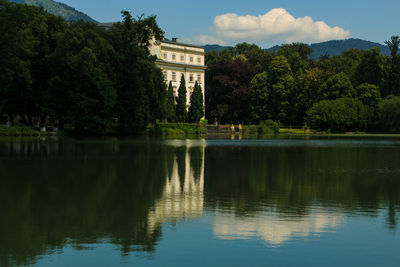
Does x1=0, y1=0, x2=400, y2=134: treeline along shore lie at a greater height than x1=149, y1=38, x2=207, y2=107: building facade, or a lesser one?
lesser

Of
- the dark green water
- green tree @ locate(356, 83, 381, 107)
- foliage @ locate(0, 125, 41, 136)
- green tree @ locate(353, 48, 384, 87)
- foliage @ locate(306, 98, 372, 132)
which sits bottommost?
the dark green water

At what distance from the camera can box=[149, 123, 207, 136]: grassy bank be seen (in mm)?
71188

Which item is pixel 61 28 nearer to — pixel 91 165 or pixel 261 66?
pixel 91 165

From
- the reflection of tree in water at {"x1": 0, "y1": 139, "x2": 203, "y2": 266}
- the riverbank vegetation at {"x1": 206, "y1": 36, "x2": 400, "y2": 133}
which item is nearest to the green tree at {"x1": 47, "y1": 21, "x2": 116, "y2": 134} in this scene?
the reflection of tree in water at {"x1": 0, "y1": 139, "x2": 203, "y2": 266}

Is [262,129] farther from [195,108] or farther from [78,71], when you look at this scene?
[78,71]

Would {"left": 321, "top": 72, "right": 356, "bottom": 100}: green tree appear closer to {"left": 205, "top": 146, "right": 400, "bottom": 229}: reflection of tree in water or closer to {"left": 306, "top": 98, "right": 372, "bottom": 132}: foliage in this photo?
{"left": 306, "top": 98, "right": 372, "bottom": 132}: foliage

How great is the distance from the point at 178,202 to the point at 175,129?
63.9m

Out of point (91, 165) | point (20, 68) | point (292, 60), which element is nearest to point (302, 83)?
point (292, 60)

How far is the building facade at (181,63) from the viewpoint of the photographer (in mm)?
105106

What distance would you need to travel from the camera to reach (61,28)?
2375 inches

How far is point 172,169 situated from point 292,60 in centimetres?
9455

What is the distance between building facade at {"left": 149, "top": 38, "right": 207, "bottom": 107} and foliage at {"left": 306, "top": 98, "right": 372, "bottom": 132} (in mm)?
26612

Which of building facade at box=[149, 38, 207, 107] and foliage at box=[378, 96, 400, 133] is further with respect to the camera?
building facade at box=[149, 38, 207, 107]

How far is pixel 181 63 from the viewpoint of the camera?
10781 cm
